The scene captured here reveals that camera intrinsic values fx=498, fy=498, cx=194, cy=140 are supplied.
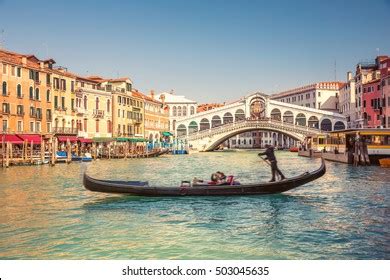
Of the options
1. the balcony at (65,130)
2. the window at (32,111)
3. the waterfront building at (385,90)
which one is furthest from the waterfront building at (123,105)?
the waterfront building at (385,90)

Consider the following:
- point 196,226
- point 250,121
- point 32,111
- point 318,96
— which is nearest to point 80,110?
point 32,111

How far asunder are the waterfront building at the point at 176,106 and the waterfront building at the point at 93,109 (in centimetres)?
Answer: 210

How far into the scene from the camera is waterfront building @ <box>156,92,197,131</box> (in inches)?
568

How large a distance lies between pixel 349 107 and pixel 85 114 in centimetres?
749

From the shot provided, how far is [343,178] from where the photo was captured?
7574mm

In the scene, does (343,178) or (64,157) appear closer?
(343,178)

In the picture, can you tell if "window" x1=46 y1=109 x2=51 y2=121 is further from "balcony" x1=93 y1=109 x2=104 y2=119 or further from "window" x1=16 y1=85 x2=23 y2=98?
"window" x1=16 y1=85 x2=23 y2=98

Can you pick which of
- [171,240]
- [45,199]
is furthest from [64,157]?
[171,240]

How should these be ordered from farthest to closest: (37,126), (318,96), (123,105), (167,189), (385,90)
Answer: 1. (318,96)
2. (385,90)
3. (37,126)
4. (123,105)
5. (167,189)

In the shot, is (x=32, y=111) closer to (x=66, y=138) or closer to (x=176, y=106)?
(x=66, y=138)

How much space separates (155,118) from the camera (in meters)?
14.3

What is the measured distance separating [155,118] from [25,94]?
408 centimetres

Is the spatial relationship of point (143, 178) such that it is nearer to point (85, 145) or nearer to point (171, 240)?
point (171, 240)

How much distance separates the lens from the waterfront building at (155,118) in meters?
13.5
